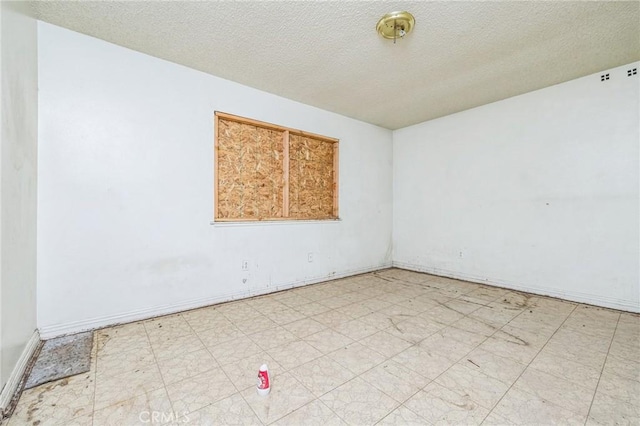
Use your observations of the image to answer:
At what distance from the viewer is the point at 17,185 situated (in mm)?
1716

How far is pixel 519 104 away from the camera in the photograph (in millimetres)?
3592

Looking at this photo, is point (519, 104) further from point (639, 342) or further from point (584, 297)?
point (639, 342)

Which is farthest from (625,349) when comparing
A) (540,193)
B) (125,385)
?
(125,385)

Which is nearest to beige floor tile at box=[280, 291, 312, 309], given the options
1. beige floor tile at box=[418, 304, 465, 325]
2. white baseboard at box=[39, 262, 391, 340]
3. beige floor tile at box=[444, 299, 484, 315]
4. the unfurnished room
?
the unfurnished room

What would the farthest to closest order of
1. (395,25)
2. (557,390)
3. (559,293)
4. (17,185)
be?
1. (559,293)
2. (395,25)
3. (17,185)
4. (557,390)

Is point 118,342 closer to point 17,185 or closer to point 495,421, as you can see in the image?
point 17,185

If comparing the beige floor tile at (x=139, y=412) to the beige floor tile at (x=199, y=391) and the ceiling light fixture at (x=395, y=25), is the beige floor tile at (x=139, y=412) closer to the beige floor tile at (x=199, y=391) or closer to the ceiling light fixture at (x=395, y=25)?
the beige floor tile at (x=199, y=391)

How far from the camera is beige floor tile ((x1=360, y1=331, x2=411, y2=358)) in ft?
6.66

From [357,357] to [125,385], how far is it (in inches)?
59.0

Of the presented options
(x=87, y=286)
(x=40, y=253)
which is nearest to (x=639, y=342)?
(x=87, y=286)

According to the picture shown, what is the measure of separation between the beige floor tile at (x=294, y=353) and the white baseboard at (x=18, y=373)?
56.2 inches

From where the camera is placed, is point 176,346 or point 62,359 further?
point 176,346

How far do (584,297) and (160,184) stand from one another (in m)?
4.91

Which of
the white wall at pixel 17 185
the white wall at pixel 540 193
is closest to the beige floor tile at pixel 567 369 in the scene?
the white wall at pixel 540 193
